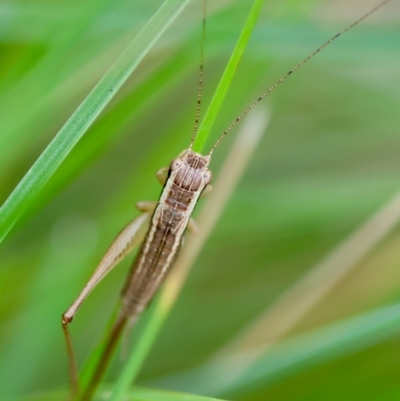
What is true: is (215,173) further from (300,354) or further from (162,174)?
(300,354)

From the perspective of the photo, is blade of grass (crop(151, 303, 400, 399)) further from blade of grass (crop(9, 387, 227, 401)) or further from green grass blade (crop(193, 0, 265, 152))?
green grass blade (crop(193, 0, 265, 152))

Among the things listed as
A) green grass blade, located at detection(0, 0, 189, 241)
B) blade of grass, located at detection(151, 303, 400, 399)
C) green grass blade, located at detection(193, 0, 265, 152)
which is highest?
green grass blade, located at detection(193, 0, 265, 152)

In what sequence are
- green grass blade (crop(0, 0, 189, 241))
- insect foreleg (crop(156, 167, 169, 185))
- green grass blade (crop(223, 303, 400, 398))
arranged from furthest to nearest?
insect foreleg (crop(156, 167, 169, 185)) → green grass blade (crop(223, 303, 400, 398)) → green grass blade (crop(0, 0, 189, 241))

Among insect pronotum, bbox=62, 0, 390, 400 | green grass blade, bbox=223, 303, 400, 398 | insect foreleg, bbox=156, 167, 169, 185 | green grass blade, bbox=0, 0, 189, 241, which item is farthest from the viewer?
insect foreleg, bbox=156, 167, 169, 185

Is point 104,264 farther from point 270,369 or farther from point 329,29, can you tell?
point 329,29

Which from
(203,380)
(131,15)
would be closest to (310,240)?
(203,380)

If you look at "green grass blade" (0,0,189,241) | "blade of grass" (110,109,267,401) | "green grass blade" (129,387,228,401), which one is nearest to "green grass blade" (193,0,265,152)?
"green grass blade" (0,0,189,241)
